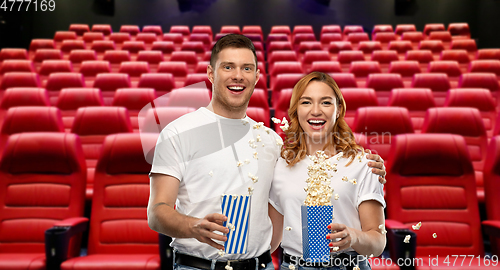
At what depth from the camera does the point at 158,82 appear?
2.30m

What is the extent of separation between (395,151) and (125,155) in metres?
0.87

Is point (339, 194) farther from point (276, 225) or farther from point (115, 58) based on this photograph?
point (115, 58)

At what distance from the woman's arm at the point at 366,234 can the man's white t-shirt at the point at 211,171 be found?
0.53 ft

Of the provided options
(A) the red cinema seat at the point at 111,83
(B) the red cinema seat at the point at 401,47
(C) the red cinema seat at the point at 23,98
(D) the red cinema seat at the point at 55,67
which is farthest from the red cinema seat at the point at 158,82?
(B) the red cinema seat at the point at 401,47

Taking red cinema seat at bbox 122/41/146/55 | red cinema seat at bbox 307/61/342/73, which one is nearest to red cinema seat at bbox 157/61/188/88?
red cinema seat at bbox 307/61/342/73

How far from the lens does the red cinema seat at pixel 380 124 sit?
1.44 meters

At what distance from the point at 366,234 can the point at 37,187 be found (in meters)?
1.10

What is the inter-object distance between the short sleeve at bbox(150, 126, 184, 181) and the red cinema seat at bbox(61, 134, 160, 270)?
0.53 metres

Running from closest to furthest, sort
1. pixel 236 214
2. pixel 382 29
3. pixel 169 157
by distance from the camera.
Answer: pixel 236 214 → pixel 169 157 → pixel 382 29

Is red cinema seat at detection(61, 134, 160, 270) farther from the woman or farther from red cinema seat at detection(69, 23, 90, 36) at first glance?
red cinema seat at detection(69, 23, 90, 36)

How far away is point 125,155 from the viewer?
115 cm

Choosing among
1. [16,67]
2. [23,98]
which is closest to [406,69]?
[23,98]
